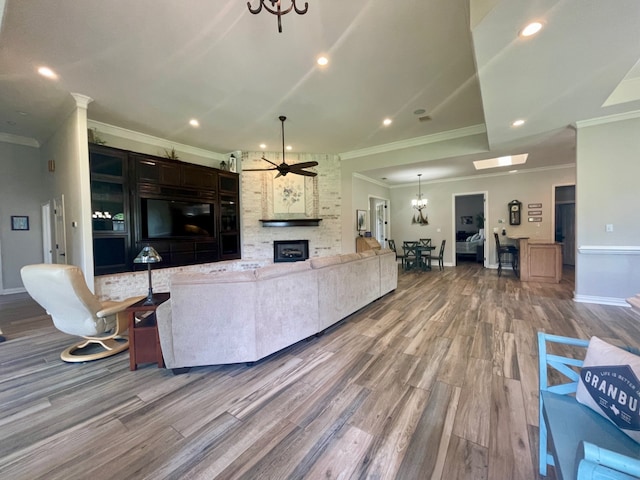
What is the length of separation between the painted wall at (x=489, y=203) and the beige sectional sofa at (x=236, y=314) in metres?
7.01

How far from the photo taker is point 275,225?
696 cm

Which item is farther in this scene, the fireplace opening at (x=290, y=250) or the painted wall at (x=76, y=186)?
the fireplace opening at (x=290, y=250)

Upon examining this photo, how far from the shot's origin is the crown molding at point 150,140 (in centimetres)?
498

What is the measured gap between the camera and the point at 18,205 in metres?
5.66

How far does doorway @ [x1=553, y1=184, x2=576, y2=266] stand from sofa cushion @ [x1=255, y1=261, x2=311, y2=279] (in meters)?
9.14

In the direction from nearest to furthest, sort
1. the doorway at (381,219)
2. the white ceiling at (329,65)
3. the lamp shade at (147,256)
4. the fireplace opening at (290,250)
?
the white ceiling at (329,65), the lamp shade at (147,256), the fireplace opening at (290,250), the doorway at (381,219)

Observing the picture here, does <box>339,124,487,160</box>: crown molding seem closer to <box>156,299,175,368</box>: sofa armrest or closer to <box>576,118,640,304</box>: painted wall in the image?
<box>576,118,640,304</box>: painted wall

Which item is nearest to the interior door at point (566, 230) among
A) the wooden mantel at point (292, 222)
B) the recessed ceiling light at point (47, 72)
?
the wooden mantel at point (292, 222)

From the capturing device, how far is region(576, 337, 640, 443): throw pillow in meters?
0.96

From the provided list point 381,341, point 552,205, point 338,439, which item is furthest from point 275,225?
point 552,205

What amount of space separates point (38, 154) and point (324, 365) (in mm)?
7960

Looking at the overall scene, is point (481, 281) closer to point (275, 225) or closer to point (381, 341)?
point (381, 341)

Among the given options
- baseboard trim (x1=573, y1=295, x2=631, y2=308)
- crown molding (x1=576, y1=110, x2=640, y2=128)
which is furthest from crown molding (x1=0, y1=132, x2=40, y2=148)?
baseboard trim (x1=573, y1=295, x2=631, y2=308)

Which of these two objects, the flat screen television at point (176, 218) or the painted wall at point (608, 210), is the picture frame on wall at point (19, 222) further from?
Result: the painted wall at point (608, 210)
